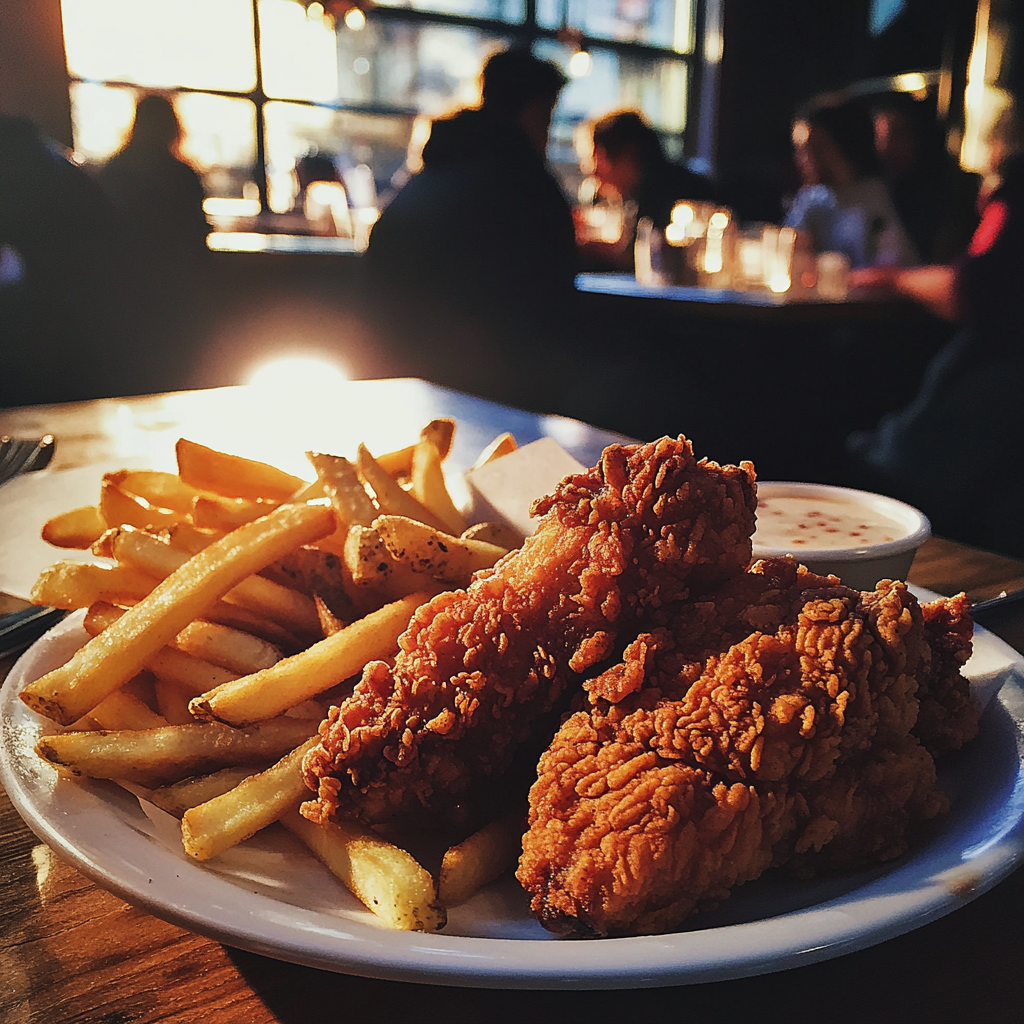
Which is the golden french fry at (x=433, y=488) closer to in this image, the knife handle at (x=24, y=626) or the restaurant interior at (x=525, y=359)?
the restaurant interior at (x=525, y=359)

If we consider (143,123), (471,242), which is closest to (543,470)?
(471,242)

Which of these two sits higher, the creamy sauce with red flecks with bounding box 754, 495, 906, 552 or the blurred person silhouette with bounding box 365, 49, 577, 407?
the blurred person silhouette with bounding box 365, 49, 577, 407

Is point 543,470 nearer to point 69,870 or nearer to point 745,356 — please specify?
point 69,870

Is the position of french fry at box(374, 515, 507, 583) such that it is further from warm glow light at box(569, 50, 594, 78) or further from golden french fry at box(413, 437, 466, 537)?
warm glow light at box(569, 50, 594, 78)

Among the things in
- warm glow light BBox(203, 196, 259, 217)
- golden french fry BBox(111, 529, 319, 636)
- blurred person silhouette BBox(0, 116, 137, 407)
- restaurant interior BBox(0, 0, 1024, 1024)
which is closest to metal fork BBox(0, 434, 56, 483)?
restaurant interior BBox(0, 0, 1024, 1024)

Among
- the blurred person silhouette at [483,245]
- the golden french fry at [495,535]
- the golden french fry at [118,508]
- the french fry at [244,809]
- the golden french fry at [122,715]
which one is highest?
the blurred person silhouette at [483,245]

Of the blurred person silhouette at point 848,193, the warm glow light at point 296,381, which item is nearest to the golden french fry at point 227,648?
the warm glow light at point 296,381

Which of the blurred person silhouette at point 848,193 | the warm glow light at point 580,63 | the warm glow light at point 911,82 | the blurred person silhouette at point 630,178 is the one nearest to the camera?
the blurred person silhouette at point 848,193
